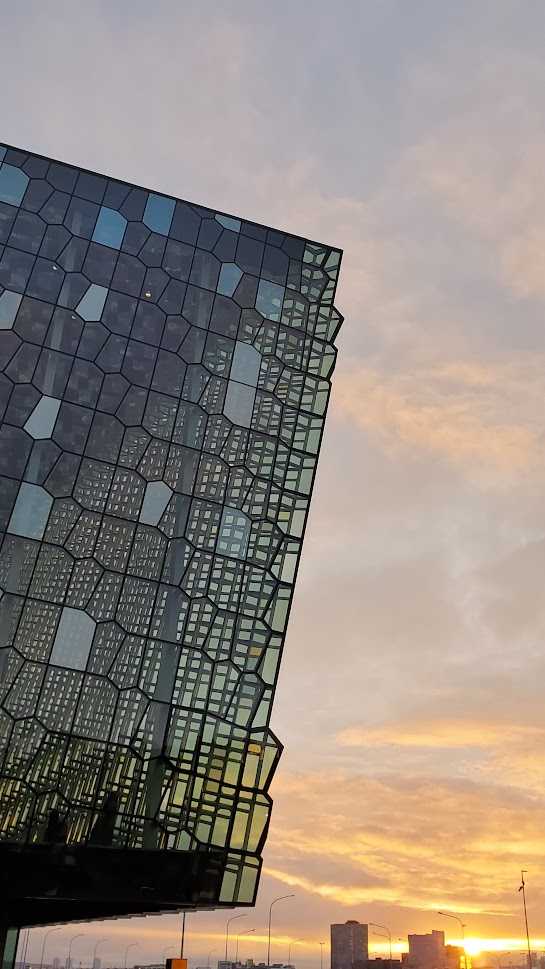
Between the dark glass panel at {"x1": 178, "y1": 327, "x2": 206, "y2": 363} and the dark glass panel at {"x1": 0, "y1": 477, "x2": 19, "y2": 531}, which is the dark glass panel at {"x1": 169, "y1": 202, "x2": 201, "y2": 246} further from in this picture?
the dark glass panel at {"x1": 0, "y1": 477, "x2": 19, "y2": 531}

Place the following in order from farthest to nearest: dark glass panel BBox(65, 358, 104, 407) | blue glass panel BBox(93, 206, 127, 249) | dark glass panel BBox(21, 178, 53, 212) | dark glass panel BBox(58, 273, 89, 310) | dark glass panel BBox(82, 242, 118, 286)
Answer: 1. blue glass panel BBox(93, 206, 127, 249)
2. dark glass panel BBox(21, 178, 53, 212)
3. dark glass panel BBox(82, 242, 118, 286)
4. dark glass panel BBox(58, 273, 89, 310)
5. dark glass panel BBox(65, 358, 104, 407)

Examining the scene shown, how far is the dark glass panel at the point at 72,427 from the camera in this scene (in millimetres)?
24984

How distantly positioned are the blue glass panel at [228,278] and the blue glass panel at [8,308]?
6.89m

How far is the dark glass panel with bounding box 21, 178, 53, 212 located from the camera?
90.3 feet

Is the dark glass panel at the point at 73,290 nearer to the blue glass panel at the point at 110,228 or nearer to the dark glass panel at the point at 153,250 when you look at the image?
the blue glass panel at the point at 110,228

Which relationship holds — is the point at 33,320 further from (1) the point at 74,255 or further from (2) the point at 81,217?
(2) the point at 81,217

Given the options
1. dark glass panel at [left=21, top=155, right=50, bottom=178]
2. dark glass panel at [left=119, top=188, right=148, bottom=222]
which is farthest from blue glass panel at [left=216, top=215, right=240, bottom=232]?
dark glass panel at [left=21, top=155, right=50, bottom=178]

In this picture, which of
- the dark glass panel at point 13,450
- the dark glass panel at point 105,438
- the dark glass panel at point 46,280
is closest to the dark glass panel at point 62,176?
the dark glass panel at point 46,280

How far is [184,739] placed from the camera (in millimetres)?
24234

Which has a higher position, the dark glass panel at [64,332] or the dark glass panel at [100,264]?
the dark glass panel at [100,264]

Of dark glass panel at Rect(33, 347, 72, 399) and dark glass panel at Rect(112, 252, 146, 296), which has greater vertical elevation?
dark glass panel at Rect(112, 252, 146, 296)

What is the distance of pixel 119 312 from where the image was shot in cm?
2720

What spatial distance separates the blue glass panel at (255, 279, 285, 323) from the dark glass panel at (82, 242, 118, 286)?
5.16m

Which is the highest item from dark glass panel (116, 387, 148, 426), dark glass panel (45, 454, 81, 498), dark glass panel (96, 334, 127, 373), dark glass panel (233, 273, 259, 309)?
dark glass panel (233, 273, 259, 309)
